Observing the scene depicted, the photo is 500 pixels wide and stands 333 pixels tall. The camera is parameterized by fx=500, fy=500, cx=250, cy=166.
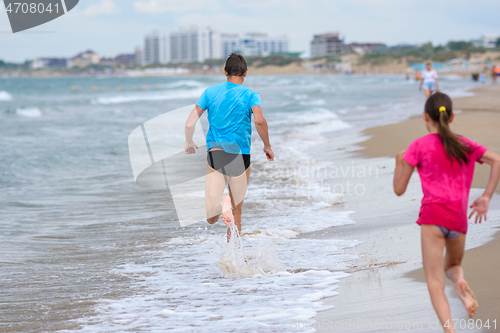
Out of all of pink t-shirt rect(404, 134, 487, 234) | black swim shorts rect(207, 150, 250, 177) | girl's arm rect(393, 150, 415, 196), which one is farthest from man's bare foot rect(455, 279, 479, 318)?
black swim shorts rect(207, 150, 250, 177)

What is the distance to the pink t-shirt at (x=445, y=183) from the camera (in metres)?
2.65

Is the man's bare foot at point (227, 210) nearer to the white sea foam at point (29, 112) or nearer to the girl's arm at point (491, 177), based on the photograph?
the girl's arm at point (491, 177)

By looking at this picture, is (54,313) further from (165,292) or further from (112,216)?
(112,216)

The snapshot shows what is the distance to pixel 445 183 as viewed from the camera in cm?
266

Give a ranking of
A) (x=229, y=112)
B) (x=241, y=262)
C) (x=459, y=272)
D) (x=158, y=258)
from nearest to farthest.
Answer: (x=459, y=272), (x=229, y=112), (x=241, y=262), (x=158, y=258)

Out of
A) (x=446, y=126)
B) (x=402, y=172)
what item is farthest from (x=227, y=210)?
(x=446, y=126)

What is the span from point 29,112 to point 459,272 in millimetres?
33700

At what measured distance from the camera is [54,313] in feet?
12.4

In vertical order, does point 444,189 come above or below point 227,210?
above

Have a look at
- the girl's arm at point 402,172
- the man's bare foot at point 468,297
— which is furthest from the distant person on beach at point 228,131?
the man's bare foot at point 468,297

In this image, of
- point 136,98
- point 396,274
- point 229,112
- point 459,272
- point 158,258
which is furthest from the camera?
point 136,98

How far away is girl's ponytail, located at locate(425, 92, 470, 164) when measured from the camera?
8.63 ft

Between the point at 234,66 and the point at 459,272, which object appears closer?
the point at 459,272

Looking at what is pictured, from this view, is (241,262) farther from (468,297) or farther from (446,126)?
(446,126)
